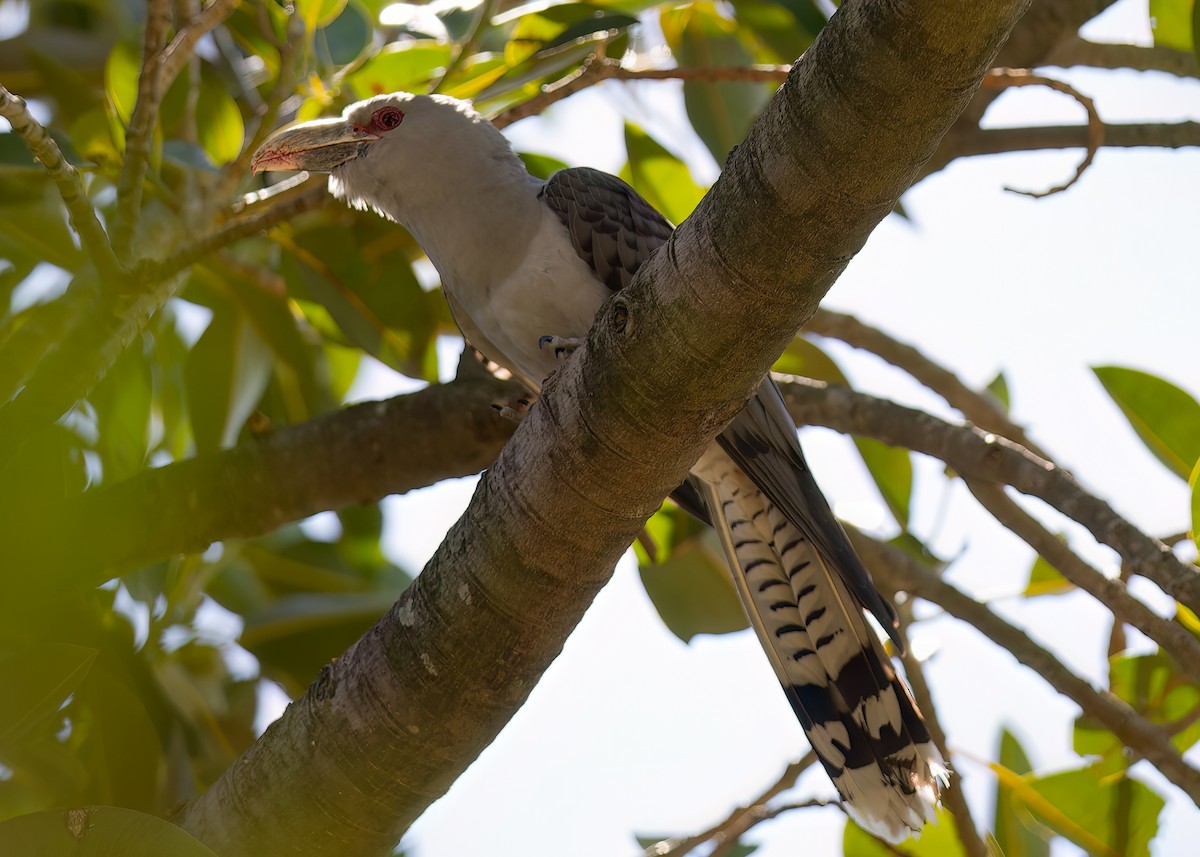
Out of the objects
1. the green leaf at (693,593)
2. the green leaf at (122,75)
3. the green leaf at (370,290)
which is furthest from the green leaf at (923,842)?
the green leaf at (122,75)

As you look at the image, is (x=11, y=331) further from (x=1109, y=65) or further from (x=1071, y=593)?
(x=1109, y=65)

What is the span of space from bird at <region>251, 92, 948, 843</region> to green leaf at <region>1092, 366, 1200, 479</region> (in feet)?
3.02

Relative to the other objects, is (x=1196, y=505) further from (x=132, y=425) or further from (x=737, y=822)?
(x=132, y=425)

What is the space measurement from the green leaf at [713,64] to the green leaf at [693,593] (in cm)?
123

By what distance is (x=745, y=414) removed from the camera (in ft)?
8.33

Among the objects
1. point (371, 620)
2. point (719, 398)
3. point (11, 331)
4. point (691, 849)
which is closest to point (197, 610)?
point (371, 620)

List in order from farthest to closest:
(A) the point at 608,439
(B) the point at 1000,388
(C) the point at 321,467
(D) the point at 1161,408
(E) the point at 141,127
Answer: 1. (B) the point at 1000,388
2. (C) the point at 321,467
3. (D) the point at 1161,408
4. (E) the point at 141,127
5. (A) the point at 608,439

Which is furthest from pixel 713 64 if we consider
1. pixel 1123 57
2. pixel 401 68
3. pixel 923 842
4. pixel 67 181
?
pixel 923 842

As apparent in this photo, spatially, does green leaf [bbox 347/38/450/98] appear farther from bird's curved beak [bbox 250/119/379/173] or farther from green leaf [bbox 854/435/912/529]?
green leaf [bbox 854/435/912/529]

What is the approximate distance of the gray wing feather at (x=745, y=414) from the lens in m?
2.44

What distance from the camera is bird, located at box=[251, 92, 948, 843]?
266 centimetres

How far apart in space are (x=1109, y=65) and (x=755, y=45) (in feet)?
3.88

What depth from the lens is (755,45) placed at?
3961 millimetres

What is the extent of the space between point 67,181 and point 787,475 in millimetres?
1625
